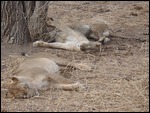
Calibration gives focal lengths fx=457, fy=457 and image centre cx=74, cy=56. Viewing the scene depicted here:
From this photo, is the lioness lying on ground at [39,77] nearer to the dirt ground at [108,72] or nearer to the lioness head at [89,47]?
the dirt ground at [108,72]

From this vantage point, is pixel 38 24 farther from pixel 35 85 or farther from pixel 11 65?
pixel 35 85

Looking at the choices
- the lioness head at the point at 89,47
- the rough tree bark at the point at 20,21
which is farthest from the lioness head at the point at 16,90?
the rough tree bark at the point at 20,21

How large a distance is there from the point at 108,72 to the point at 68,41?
4.90ft

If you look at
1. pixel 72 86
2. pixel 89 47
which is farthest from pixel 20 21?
pixel 72 86

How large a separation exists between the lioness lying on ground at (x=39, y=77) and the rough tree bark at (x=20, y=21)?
3.42ft

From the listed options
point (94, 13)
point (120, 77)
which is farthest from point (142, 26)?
point (120, 77)

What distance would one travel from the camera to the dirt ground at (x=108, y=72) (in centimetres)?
432

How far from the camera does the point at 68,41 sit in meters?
6.81

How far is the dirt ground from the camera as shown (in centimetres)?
432

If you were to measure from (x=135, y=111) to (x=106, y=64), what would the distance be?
1.73m

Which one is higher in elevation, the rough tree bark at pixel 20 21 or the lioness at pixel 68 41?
the rough tree bark at pixel 20 21

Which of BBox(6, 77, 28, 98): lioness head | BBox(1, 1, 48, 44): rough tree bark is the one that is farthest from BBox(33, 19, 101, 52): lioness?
BBox(6, 77, 28, 98): lioness head

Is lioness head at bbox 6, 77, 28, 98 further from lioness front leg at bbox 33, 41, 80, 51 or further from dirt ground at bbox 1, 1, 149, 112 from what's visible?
lioness front leg at bbox 33, 41, 80, 51

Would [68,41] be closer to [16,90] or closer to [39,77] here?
[39,77]
